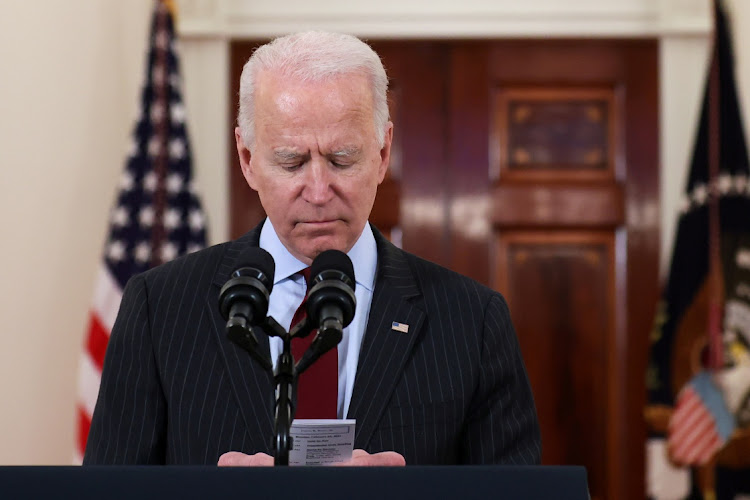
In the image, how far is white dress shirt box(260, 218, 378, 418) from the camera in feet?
5.26

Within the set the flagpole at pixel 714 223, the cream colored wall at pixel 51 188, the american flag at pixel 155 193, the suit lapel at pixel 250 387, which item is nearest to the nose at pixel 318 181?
the suit lapel at pixel 250 387

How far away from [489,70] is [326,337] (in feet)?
10.3

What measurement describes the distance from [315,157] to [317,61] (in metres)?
0.15

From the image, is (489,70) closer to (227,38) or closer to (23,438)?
(227,38)

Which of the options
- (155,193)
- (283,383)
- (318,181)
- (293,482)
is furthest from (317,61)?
(155,193)

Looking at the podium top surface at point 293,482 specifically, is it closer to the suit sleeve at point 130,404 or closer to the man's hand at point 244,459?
the man's hand at point 244,459

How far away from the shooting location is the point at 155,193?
3.58 metres

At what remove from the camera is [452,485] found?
973mm

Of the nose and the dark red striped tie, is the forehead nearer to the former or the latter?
the nose

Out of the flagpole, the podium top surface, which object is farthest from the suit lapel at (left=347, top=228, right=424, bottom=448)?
the flagpole

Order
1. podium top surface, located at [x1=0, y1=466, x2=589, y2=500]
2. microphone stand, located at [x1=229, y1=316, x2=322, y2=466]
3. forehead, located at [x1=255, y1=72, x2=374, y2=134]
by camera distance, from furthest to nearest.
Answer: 1. forehead, located at [x1=255, y1=72, x2=374, y2=134]
2. microphone stand, located at [x1=229, y1=316, x2=322, y2=466]
3. podium top surface, located at [x1=0, y1=466, x2=589, y2=500]

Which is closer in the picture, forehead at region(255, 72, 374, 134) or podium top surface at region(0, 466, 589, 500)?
podium top surface at region(0, 466, 589, 500)

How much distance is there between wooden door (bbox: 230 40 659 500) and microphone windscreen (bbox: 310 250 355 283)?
9.27 feet

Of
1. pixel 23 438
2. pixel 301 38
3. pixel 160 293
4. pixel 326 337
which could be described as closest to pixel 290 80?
pixel 301 38
